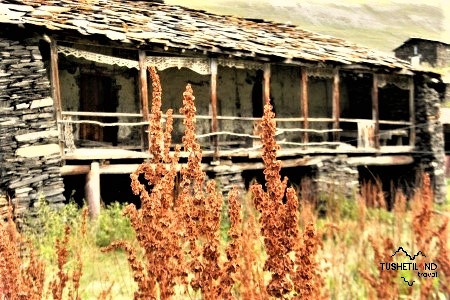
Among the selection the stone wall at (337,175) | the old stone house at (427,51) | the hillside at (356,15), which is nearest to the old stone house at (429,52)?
the old stone house at (427,51)

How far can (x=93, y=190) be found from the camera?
35.0ft

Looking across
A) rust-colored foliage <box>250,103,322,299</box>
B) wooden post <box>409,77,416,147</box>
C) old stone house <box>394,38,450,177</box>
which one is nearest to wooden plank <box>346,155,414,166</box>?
wooden post <box>409,77,416,147</box>

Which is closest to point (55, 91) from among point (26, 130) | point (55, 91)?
point (55, 91)

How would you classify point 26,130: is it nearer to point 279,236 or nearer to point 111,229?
point 111,229

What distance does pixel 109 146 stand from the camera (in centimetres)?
1287

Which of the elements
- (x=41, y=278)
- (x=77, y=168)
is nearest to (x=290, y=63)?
(x=77, y=168)

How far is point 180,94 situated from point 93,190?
525 centimetres

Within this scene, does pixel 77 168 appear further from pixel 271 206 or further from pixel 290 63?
pixel 271 206

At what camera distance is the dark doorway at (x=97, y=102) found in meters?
13.5

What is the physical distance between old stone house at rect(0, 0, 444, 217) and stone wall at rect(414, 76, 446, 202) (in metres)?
0.03

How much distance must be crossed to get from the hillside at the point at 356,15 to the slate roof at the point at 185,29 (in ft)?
345

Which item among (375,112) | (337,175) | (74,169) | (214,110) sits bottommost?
(337,175)

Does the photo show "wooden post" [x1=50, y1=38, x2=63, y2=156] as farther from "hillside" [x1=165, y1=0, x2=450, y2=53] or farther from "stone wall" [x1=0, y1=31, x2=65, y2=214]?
"hillside" [x1=165, y1=0, x2=450, y2=53]

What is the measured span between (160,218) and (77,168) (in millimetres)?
8844
